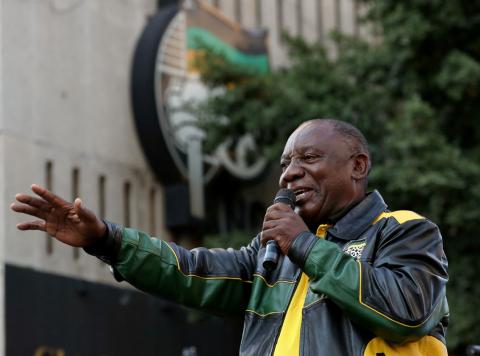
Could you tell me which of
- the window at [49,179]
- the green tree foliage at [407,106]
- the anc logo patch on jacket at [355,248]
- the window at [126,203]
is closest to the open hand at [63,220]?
the anc logo patch on jacket at [355,248]

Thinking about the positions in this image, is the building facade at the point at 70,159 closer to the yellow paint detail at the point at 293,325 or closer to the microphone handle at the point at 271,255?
the yellow paint detail at the point at 293,325

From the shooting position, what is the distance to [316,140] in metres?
5.56

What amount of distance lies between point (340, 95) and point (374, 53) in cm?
84

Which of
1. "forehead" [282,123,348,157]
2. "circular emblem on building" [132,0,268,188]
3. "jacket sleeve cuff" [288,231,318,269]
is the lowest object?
"circular emblem on building" [132,0,268,188]

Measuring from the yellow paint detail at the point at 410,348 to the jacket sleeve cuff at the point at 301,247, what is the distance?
1.40ft

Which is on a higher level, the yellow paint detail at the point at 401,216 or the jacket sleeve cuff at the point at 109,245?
the yellow paint detail at the point at 401,216

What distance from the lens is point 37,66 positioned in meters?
20.5

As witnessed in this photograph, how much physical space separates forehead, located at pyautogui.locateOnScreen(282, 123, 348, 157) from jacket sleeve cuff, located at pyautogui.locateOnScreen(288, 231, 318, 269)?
0.54m

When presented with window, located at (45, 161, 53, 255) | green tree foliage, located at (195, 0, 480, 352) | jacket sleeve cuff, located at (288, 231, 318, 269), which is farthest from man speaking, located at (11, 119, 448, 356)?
window, located at (45, 161, 53, 255)

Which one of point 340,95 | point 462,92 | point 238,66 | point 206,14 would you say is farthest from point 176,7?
point 462,92

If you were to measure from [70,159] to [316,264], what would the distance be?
16.3m

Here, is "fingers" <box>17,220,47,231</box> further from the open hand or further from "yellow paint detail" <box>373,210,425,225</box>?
"yellow paint detail" <box>373,210,425,225</box>

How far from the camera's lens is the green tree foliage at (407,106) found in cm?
1784

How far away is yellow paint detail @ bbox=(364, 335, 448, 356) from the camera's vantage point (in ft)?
16.8
